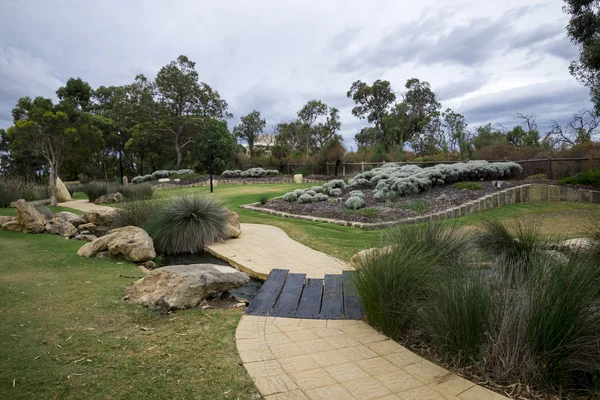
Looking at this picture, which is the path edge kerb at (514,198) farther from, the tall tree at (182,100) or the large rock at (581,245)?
the tall tree at (182,100)

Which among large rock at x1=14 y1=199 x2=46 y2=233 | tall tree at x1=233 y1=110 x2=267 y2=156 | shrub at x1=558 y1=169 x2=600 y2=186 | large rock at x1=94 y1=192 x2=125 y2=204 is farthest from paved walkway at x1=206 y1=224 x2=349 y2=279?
tall tree at x1=233 y1=110 x2=267 y2=156

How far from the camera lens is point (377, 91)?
33.9 metres

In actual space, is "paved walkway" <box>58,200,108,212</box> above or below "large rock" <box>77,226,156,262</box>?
above

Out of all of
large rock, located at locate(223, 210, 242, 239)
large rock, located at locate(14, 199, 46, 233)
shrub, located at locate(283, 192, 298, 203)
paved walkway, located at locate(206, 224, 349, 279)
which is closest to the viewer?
paved walkway, located at locate(206, 224, 349, 279)

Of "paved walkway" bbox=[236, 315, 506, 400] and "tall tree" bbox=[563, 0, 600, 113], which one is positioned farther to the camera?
"tall tree" bbox=[563, 0, 600, 113]

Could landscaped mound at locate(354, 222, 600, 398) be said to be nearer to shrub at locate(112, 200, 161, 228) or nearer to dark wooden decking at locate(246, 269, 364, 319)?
dark wooden decking at locate(246, 269, 364, 319)

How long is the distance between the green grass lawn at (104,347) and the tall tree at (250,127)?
3768cm

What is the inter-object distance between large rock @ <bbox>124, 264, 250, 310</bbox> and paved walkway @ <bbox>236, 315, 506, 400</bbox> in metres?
0.76

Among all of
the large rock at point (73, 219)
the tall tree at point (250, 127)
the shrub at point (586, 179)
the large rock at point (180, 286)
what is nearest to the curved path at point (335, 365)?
the large rock at point (180, 286)

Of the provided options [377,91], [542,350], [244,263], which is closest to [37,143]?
[244,263]

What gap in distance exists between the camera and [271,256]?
5562mm

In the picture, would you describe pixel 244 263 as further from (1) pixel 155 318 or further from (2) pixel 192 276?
(1) pixel 155 318

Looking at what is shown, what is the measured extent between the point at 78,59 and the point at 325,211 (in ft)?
24.6

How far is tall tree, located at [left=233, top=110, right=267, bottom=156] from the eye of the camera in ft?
133
